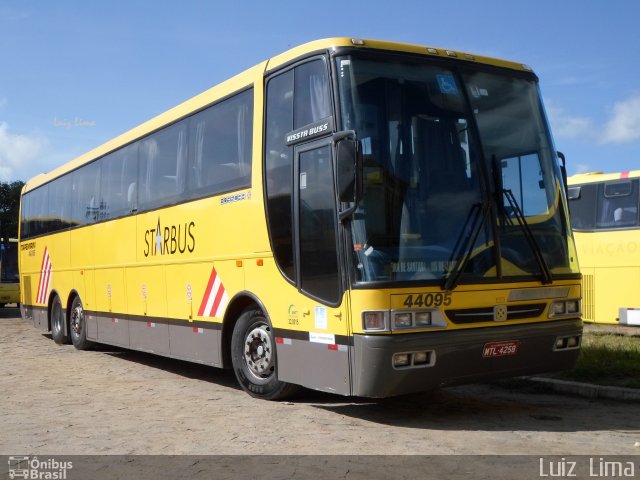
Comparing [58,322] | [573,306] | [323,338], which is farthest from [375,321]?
[58,322]

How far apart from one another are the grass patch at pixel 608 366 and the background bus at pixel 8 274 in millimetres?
24757

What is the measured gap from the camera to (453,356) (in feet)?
23.6

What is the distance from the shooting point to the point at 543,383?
9547 mm

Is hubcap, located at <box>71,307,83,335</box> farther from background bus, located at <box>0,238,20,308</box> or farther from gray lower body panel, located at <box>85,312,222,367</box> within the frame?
background bus, located at <box>0,238,20,308</box>

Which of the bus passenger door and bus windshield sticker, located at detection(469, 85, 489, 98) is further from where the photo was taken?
bus windshield sticker, located at detection(469, 85, 489, 98)

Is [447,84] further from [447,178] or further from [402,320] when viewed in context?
[402,320]

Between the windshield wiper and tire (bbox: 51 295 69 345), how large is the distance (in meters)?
11.4

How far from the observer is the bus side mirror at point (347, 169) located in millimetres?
6887

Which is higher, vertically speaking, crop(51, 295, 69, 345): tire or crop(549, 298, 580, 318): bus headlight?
crop(549, 298, 580, 318): bus headlight

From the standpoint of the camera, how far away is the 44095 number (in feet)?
23.0

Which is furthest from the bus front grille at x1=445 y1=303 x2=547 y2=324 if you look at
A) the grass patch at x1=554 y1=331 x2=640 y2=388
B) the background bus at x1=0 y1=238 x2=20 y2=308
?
the background bus at x1=0 y1=238 x2=20 y2=308

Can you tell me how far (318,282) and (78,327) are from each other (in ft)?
31.7

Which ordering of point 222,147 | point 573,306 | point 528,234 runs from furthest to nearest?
1. point 222,147
2. point 573,306
3. point 528,234

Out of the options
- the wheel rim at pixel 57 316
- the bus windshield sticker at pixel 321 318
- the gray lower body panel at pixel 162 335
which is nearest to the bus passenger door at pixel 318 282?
the bus windshield sticker at pixel 321 318
